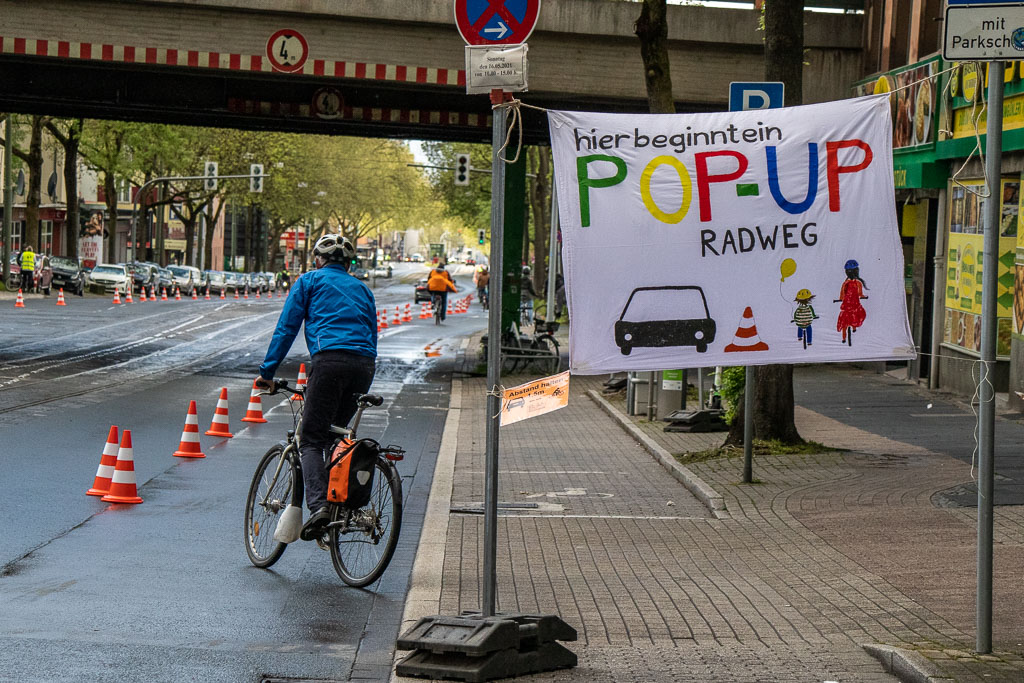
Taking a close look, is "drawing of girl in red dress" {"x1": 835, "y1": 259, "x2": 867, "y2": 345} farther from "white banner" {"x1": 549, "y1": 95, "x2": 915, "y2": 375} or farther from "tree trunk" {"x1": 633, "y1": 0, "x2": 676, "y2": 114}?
"tree trunk" {"x1": 633, "y1": 0, "x2": 676, "y2": 114}

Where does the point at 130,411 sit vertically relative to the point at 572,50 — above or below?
below

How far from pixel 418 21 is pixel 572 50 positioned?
8.17 feet

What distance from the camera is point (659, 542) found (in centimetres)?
905

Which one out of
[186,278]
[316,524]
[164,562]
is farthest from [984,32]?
[186,278]

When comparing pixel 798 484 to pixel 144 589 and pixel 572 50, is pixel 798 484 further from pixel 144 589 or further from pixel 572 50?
pixel 572 50

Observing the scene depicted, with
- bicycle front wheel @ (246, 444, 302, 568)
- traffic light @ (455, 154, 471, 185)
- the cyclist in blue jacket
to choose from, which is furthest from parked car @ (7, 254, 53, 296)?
the cyclist in blue jacket

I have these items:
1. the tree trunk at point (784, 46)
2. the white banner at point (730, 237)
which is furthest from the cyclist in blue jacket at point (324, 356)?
the tree trunk at point (784, 46)

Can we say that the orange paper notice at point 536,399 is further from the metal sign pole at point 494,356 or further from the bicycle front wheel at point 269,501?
the bicycle front wheel at point 269,501

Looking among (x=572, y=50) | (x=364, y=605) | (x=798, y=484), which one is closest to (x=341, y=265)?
(x=364, y=605)

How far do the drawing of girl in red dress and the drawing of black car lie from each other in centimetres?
67

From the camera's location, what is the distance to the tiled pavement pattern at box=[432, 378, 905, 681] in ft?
20.0

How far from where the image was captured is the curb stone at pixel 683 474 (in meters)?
10.4

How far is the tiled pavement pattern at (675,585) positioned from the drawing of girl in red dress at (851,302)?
4.50ft

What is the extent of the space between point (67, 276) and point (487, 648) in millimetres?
53803
